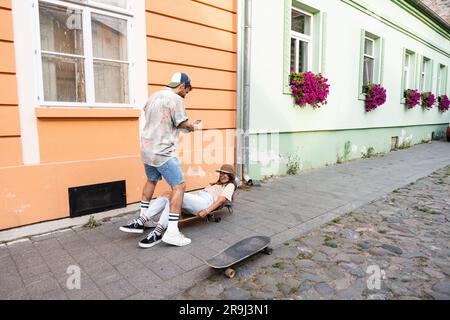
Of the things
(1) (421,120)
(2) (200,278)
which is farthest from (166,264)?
(1) (421,120)

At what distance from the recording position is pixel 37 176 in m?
3.87

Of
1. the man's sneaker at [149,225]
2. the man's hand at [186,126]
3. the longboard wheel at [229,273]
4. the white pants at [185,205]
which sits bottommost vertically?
the longboard wheel at [229,273]

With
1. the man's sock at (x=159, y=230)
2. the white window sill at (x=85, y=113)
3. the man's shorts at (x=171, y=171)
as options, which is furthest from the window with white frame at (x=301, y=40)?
the man's sock at (x=159, y=230)

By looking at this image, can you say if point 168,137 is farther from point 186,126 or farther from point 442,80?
point 442,80

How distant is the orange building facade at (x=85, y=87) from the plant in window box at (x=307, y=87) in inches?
98.8

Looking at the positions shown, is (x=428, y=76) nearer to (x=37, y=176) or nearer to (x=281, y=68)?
(x=281, y=68)

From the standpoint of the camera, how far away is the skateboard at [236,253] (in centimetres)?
290

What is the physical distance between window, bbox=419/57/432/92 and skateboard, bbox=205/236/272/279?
14.5 m

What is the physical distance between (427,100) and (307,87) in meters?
9.96

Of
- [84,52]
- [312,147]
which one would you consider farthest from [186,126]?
[312,147]

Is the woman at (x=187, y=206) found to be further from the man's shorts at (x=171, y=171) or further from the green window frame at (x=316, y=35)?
the green window frame at (x=316, y=35)

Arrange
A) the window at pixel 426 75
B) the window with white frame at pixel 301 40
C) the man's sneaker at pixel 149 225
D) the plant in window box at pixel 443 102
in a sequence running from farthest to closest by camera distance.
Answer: the plant in window box at pixel 443 102
the window at pixel 426 75
the window with white frame at pixel 301 40
the man's sneaker at pixel 149 225

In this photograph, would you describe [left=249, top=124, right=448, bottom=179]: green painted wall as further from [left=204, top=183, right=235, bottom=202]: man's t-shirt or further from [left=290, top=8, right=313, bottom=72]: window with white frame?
[left=204, top=183, right=235, bottom=202]: man's t-shirt

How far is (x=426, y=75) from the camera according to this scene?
1514cm
